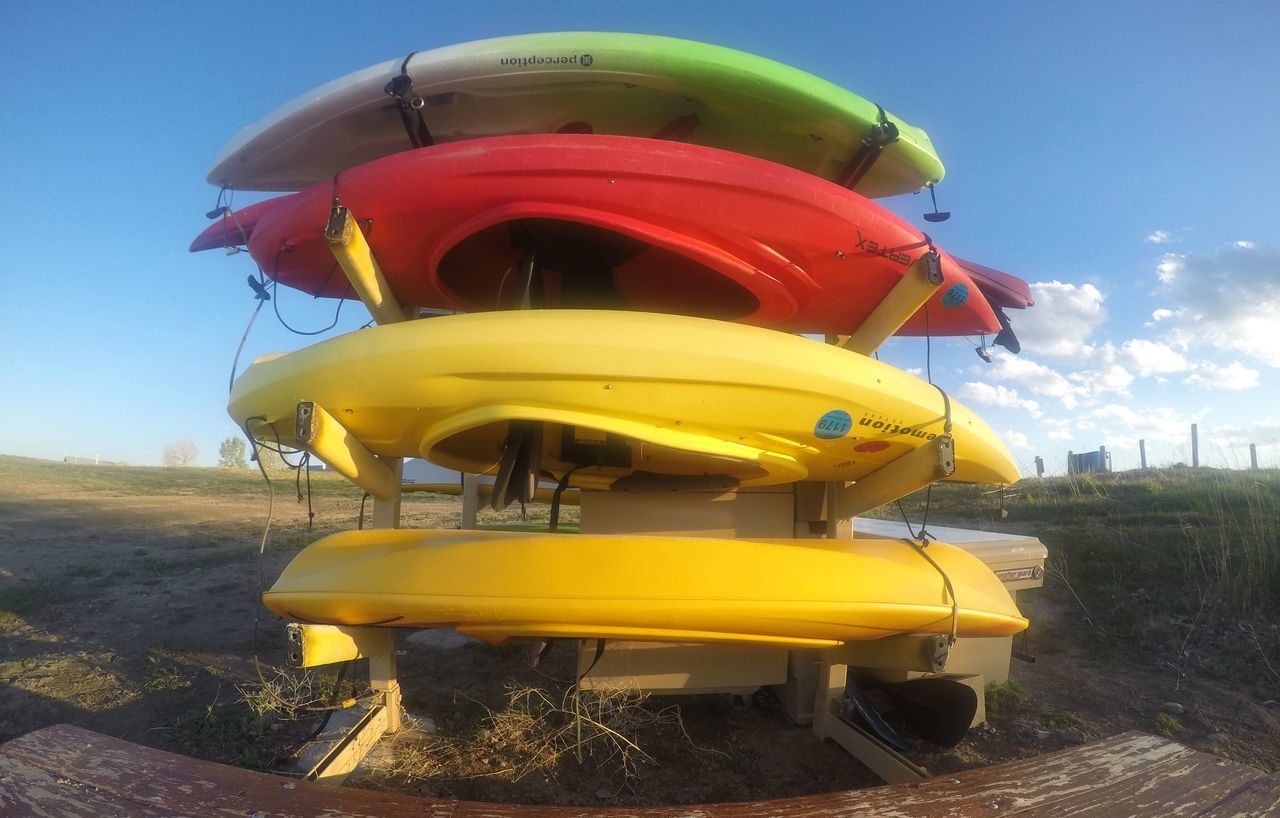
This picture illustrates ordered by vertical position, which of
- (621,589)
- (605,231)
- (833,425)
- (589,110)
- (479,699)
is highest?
(589,110)

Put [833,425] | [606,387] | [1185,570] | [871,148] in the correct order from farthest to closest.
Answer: [1185,570]
[871,148]
[833,425]
[606,387]

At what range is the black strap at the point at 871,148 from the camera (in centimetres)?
224

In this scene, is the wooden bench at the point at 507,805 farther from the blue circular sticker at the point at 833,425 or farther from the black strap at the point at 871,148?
the black strap at the point at 871,148

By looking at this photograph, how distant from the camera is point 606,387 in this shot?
65.4 inches

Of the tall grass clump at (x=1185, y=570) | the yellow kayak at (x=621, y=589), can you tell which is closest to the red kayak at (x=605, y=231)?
the yellow kayak at (x=621, y=589)

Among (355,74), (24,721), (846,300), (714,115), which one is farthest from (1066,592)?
(24,721)

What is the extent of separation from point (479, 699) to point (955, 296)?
268 cm

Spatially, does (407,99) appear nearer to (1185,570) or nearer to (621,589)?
(621,589)

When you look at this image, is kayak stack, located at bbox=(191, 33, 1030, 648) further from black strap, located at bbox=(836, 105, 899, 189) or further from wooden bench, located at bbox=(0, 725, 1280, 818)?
wooden bench, located at bbox=(0, 725, 1280, 818)

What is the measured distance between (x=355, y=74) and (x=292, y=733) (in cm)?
256

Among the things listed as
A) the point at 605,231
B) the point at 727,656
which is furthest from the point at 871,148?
the point at 727,656

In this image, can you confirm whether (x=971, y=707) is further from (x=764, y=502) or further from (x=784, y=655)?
(x=764, y=502)

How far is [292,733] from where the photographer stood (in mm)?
2459

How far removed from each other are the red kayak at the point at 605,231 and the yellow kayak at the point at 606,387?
406 mm
